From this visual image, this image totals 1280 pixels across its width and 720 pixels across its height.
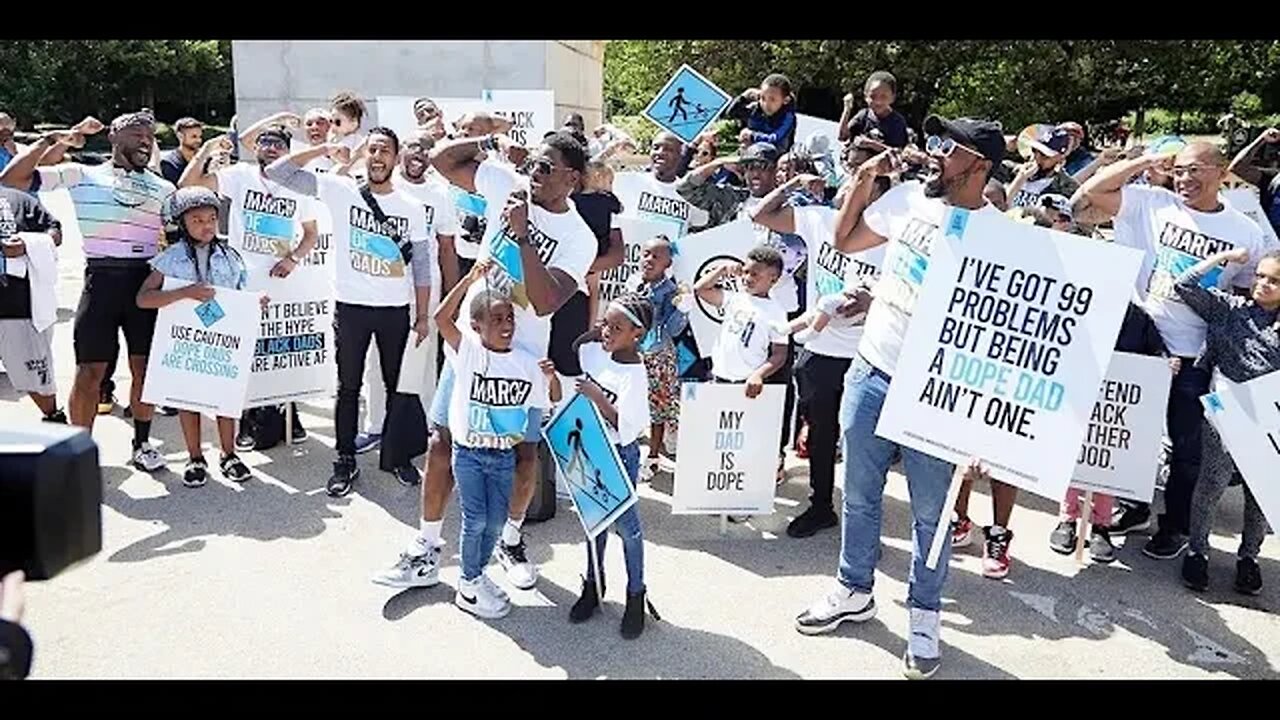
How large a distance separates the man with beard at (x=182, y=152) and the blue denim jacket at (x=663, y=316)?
3.90m

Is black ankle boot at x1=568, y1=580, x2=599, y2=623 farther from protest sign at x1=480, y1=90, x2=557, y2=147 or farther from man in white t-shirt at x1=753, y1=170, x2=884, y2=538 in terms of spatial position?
protest sign at x1=480, y1=90, x2=557, y2=147

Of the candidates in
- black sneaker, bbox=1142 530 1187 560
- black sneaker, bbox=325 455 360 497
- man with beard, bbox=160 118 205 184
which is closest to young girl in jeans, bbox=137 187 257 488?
black sneaker, bbox=325 455 360 497

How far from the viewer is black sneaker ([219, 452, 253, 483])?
19.5 ft

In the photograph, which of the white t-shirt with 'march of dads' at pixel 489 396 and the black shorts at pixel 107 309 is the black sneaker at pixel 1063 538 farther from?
the black shorts at pixel 107 309

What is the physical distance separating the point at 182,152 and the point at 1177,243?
674 centimetres

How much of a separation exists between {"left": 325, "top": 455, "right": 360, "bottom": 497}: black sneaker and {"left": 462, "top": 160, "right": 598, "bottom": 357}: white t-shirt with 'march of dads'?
1747 mm

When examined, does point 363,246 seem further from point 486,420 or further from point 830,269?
point 830,269

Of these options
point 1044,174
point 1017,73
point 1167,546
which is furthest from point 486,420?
point 1017,73

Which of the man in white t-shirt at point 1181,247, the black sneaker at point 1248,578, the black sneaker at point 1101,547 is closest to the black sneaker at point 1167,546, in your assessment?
the man in white t-shirt at point 1181,247

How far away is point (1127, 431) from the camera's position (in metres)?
4.97

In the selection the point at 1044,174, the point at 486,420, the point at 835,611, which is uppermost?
the point at 1044,174

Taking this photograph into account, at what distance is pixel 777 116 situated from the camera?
820 cm
